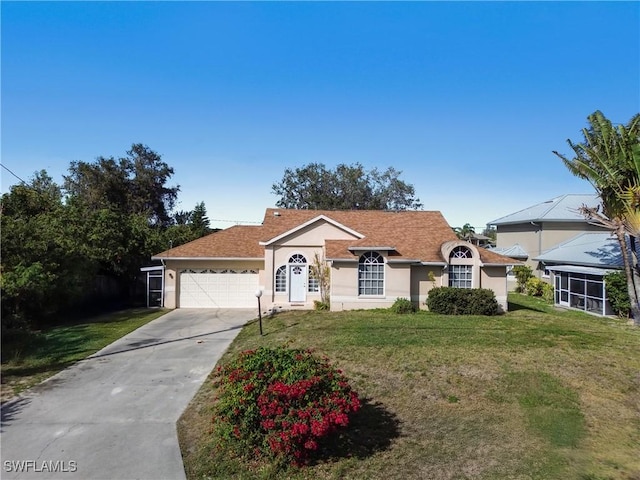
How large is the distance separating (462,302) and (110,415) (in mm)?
14870

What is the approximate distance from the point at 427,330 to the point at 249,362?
30.2ft

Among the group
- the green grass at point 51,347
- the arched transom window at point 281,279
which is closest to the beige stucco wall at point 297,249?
the arched transom window at point 281,279

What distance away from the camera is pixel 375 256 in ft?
64.5

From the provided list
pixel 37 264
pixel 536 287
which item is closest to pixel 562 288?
pixel 536 287

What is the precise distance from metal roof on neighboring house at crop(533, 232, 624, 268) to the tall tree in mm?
3270

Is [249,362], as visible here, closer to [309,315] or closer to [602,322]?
[309,315]

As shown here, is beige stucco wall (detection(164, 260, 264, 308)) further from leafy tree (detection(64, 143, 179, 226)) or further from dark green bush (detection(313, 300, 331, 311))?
leafy tree (detection(64, 143, 179, 226))

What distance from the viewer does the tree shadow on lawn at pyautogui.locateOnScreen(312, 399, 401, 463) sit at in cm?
635

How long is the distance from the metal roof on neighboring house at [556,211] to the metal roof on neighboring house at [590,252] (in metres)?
2.58

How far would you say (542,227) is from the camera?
3269 centimetres

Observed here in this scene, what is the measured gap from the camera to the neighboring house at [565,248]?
893 inches

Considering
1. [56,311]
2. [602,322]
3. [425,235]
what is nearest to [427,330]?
[425,235]

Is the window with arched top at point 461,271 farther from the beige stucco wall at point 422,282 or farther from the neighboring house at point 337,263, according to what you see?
the beige stucco wall at point 422,282

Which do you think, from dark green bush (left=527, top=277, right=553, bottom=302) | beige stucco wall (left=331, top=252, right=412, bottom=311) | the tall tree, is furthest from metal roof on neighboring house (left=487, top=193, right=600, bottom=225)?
beige stucco wall (left=331, top=252, right=412, bottom=311)
